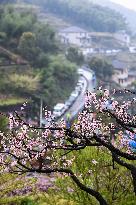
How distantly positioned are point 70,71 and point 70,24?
58523mm

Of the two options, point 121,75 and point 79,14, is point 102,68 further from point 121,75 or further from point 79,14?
Result: point 79,14

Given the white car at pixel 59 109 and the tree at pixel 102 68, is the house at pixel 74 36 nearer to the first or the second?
the tree at pixel 102 68

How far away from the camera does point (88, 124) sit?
8.46 metres

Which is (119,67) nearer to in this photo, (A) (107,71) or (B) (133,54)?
(A) (107,71)

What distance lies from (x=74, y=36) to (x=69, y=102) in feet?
177

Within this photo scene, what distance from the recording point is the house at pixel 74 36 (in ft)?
333

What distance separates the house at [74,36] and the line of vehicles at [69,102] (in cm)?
3695

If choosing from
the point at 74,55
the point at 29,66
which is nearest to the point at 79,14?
the point at 74,55

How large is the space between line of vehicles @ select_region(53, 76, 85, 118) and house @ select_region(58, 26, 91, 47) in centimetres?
3695

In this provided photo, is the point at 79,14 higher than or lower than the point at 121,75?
higher

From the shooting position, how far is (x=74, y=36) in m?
104

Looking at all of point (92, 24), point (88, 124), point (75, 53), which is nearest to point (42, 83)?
point (75, 53)

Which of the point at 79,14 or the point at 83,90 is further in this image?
the point at 79,14

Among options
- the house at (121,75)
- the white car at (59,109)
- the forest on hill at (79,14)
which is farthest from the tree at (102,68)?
the forest on hill at (79,14)
